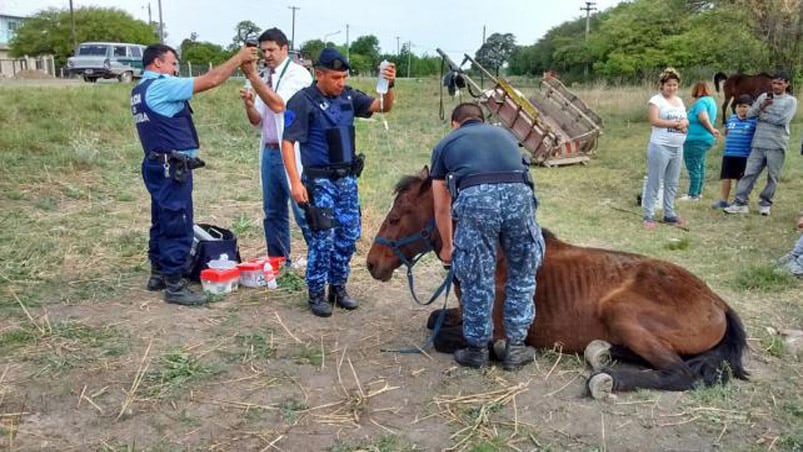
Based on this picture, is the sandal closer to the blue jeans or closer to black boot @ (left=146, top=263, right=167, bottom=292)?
the blue jeans

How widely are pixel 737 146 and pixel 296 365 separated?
746 centimetres

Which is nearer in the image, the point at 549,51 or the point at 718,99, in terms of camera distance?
the point at 718,99

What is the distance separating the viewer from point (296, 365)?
424cm

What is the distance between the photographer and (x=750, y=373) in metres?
4.21

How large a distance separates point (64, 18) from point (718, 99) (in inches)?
2202

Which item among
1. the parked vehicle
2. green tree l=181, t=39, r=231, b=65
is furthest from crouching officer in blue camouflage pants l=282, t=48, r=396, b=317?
green tree l=181, t=39, r=231, b=65

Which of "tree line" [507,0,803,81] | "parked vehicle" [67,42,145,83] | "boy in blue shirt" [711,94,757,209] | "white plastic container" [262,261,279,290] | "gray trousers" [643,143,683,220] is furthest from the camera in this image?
"parked vehicle" [67,42,145,83]

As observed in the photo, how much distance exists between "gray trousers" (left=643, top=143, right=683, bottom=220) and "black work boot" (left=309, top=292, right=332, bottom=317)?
4844mm

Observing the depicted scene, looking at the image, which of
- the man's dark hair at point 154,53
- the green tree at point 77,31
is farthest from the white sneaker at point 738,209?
the green tree at point 77,31

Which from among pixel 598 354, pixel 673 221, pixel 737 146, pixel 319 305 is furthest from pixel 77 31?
pixel 598 354

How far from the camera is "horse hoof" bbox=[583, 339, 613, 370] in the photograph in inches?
160

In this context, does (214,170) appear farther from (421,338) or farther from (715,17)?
(715,17)

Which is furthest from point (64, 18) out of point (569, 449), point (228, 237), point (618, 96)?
point (569, 449)

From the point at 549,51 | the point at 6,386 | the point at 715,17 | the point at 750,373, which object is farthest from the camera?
the point at 549,51
